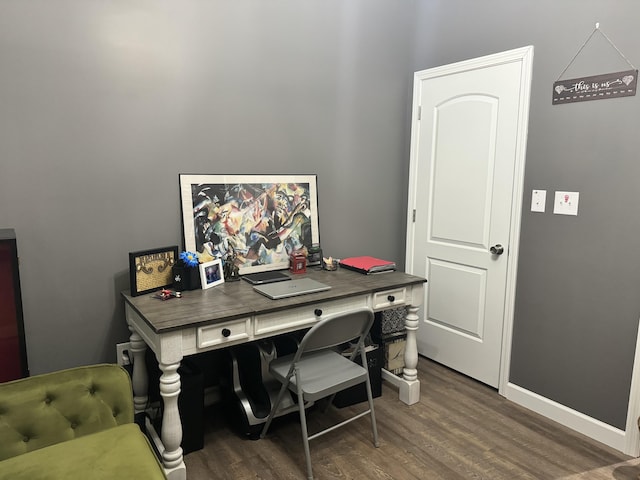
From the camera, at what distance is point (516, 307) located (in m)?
2.71

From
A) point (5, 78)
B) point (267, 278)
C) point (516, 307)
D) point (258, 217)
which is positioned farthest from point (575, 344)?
point (5, 78)

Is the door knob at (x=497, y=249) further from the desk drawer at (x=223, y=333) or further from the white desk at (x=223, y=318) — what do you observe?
the desk drawer at (x=223, y=333)

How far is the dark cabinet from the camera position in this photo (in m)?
1.73

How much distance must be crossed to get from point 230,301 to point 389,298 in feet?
2.98

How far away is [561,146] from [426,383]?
66.6 inches

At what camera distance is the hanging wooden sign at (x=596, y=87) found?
2136 mm

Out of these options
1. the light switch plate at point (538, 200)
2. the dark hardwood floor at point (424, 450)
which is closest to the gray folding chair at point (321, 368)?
the dark hardwood floor at point (424, 450)

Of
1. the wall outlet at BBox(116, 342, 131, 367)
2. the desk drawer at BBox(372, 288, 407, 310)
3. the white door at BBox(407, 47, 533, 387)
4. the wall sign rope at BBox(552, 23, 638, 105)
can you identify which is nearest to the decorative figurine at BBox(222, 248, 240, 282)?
the wall outlet at BBox(116, 342, 131, 367)

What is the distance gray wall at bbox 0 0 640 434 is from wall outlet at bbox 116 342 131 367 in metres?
0.04

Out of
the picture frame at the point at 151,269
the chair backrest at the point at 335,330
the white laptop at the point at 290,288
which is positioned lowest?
the chair backrest at the point at 335,330

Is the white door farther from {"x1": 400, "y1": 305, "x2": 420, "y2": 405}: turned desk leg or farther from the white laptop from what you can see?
the white laptop

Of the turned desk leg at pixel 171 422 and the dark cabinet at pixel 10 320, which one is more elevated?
the dark cabinet at pixel 10 320

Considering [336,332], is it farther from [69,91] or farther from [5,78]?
[5,78]

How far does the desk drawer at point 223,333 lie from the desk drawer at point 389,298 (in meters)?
0.78
